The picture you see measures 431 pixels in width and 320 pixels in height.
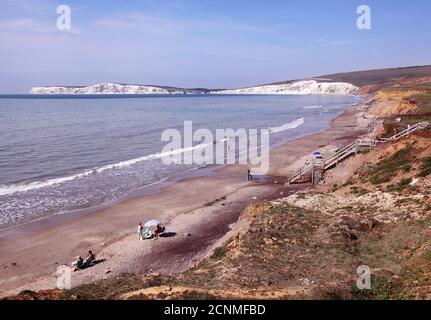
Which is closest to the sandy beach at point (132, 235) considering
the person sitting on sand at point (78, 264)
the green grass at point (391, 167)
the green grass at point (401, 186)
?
the person sitting on sand at point (78, 264)

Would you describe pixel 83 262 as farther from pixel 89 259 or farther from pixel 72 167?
pixel 72 167

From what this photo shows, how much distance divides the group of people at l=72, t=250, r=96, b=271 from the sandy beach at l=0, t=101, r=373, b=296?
0.32m

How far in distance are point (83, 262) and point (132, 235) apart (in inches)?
163

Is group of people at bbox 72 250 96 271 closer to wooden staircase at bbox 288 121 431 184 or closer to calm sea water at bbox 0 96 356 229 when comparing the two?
calm sea water at bbox 0 96 356 229

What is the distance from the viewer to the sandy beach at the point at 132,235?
17.6 m

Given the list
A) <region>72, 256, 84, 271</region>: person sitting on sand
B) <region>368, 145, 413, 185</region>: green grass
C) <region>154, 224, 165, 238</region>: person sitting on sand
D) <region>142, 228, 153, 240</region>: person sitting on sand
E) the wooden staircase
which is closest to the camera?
<region>72, 256, 84, 271</region>: person sitting on sand

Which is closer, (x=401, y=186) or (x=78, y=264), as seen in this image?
(x=78, y=264)

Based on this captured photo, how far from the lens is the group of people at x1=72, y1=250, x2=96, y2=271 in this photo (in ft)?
57.7

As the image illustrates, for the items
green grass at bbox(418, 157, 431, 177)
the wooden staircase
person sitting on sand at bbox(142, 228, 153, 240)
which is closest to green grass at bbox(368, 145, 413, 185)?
green grass at bbox(418, 157, 431, 177)

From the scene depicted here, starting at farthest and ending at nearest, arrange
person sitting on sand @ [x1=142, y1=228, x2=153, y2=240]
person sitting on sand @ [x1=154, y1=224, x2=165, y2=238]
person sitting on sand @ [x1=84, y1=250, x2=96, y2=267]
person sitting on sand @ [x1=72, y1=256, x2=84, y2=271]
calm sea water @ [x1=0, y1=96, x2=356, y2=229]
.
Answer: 1. calm sea water @ [x1=0, y1=96, x2=356, y2=229]
2. person sitting on sand @ [x1=154, y1=224, x2=165, y2=238]
3. person sitting on sand @ [x1=142, y1=228, x2=153, y2=240]
4. person sitting on sand @ [x1=84, y1=250, x2=96, y2=267]
5. person sitting on sand @ [x1=72, y1=256, x2=84, y2=271]

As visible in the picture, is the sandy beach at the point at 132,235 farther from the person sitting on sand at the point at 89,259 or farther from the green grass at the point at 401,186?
the green grass at the point at 401,186

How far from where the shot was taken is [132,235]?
21688 mm

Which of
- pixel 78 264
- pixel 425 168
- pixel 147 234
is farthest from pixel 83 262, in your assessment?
pixel 425 168
